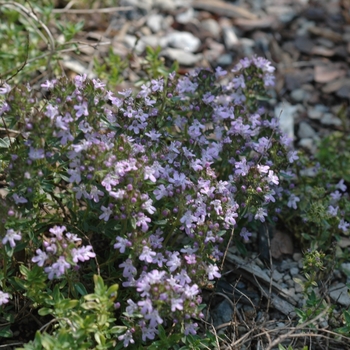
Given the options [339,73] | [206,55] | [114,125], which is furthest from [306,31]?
[114,125]

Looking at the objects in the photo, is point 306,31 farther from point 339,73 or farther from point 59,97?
point 59,97

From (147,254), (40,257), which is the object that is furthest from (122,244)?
(40,257)

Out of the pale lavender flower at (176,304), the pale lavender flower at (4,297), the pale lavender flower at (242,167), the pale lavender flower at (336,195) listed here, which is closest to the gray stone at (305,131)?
the pale lavender flower at (336,195)

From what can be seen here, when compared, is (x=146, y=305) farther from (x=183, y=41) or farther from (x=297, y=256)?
(x=183, y=41)

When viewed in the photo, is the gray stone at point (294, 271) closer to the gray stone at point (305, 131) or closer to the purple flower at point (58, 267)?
the gray stone at point (305, 131)

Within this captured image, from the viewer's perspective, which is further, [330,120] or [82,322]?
[330,120]

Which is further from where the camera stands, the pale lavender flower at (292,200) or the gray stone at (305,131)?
the gray stone at (305,131)

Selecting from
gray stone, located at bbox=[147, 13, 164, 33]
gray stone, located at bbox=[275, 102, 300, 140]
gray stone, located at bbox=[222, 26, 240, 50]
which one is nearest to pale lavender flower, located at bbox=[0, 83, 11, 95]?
gray stone, located at bbox=[275, 102, 300, 140]
